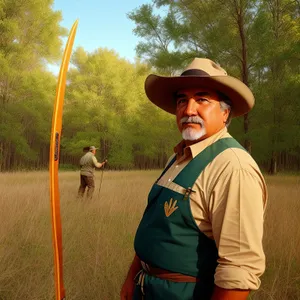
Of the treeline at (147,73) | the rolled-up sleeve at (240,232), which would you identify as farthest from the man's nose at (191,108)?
the treeline at (147,73)

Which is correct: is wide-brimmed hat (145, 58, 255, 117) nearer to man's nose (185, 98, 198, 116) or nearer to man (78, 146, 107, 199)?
man's nose (185, 98, 198, 116)

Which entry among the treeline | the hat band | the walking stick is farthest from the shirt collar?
the treeline

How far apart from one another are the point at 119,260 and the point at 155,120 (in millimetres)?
23746

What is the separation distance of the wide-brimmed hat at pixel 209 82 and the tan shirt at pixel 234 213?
383mm

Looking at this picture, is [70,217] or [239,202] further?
[70,217]

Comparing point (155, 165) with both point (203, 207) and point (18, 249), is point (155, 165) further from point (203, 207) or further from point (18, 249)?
point (203, 207)

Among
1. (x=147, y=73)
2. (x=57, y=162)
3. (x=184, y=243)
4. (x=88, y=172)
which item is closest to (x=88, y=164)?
(x=88, y=172)

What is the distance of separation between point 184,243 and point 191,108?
646 mm

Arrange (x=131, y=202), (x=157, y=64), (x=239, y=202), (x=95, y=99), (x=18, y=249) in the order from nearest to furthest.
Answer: (x=239, y=202)
(x=18, y=249)
(x=131, y=202)
(x=157, y=64)
(x=95, y=99)

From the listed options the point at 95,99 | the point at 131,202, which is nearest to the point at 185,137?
the point at 131,202

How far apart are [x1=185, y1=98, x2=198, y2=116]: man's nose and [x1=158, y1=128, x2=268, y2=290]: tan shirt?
0.29m

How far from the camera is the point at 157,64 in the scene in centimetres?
1441

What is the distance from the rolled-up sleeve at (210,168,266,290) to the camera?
130 cm

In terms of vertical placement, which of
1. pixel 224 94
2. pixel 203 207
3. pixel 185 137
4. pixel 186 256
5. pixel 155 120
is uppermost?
pixel 155 120
